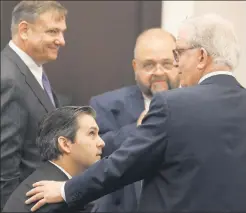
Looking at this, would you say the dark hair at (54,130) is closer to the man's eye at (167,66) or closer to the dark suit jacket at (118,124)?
the dark suit jacket at (118,124)

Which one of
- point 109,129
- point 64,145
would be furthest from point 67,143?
point 109,129

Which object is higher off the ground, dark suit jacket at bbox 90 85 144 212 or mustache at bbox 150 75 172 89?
mustache at bbox 150 75 172 89

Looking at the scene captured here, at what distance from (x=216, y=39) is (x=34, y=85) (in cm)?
110

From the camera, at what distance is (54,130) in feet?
7.80

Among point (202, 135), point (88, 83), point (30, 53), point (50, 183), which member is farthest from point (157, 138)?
point (88, 83)

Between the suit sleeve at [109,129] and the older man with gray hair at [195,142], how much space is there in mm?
601

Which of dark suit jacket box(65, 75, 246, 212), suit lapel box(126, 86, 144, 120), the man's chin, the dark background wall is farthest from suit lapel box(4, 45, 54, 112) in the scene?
dark suit jacket box(65, 75, 246, 212)

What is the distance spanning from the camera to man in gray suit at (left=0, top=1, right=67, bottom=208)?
266 centimetres

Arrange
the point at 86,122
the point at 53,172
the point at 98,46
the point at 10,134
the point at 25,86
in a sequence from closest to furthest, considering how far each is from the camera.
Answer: the point at 53,172, the point at 86,122, the point at 10,134, the point at 25,86, the point at 98,46

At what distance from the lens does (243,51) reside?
106 inches

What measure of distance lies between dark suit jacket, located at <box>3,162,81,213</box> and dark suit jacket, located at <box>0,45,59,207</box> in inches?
14.5

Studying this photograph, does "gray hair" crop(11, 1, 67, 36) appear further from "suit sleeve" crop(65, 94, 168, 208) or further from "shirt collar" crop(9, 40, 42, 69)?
"suit sleeve" crop(65, 94, 168, 208)

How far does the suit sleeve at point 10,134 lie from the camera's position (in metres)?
2.65

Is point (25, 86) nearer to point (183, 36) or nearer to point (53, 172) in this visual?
point (53, 172)
